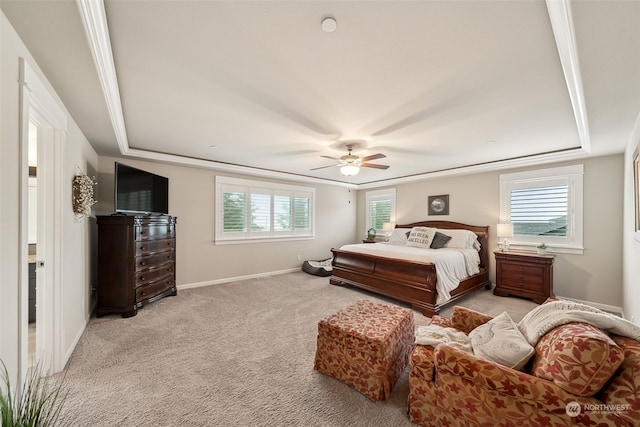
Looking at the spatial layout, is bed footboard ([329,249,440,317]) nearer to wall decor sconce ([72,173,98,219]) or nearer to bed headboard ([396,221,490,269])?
bed headboard ([396,221,490,269])

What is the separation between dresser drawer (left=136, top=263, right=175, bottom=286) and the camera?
3.42 meters

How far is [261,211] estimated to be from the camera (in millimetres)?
5605

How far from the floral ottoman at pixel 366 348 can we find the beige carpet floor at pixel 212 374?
0.08 meters

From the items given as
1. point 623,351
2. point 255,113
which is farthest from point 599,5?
point 255,113

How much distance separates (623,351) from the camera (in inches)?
42.2

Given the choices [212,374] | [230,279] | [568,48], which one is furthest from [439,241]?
[212,374]

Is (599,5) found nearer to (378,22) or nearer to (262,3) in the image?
(378,22)

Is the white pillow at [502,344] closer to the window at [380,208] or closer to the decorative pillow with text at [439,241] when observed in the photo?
the decorative pillow with text at [439,241]

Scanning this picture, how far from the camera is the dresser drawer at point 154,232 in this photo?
3.42m

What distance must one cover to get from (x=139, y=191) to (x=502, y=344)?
4.42 meters

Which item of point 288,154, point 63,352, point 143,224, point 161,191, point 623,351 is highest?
point 288,154

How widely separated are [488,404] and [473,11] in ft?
6.86

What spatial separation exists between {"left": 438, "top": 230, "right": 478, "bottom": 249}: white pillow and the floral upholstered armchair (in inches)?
144

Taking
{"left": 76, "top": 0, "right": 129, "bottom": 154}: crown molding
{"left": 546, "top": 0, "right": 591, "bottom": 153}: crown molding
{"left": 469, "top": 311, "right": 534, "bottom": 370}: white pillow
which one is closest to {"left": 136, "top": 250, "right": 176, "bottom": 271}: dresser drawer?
{"left": 76, "top": 0, "right": 129, "bottom": 154}: crown molding
